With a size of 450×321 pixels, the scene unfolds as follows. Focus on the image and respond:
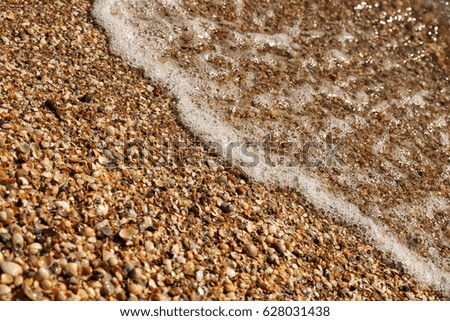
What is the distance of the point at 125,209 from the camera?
313 cm

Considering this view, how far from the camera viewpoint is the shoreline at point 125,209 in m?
2.79

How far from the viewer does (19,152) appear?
10.2 ft

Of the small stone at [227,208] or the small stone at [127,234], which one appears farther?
the small stone at [227,208]

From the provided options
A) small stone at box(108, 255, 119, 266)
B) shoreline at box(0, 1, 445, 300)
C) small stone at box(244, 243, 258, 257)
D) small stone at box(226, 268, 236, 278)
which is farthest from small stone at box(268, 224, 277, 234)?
small stone at box(108, 255, 119, 266)

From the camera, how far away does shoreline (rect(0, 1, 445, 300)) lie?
9.16ft

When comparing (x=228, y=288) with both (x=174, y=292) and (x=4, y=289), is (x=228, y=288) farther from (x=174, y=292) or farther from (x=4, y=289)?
(x=4, y=289)

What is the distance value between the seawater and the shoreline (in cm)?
27

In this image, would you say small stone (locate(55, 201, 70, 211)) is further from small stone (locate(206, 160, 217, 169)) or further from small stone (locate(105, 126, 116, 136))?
small stone (locate(206, 160, 217, 169))

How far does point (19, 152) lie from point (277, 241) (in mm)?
1765

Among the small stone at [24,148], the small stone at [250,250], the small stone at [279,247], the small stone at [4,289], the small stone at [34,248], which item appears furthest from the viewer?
the small stone at [279,247]

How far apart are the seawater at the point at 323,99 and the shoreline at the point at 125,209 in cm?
27

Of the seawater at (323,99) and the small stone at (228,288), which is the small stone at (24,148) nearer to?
the seawater at (323,99)

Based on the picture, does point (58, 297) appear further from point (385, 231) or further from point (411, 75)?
point (411, 75)

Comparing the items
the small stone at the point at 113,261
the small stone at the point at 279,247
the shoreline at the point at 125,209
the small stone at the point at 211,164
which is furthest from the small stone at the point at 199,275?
the small stone at the point at 211,164
